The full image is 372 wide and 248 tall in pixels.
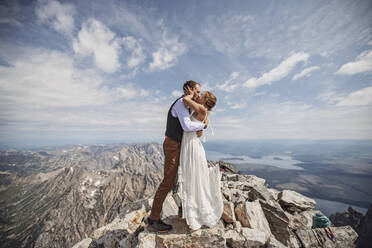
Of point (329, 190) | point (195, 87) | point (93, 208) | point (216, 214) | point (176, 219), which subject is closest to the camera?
point (195, 87)

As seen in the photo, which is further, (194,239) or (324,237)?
(324,237)

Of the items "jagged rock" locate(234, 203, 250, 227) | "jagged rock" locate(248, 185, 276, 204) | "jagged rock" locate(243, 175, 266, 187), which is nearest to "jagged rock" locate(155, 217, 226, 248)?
"jagged rock" locate(234, 203, 250, 227)

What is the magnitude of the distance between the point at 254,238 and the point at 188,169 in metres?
3.78

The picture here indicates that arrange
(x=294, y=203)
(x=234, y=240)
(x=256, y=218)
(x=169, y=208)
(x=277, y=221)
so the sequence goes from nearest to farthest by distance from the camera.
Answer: (x=234, y=240)
(x=169, y=208)
(x=256, y=218)
(x=277, y=221)
(x=294, y=203)

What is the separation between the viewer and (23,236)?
5906 inches

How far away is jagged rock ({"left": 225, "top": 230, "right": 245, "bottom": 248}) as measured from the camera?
17.8ft

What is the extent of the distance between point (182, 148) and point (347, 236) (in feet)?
31.7

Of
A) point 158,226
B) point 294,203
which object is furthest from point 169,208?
point 294,203

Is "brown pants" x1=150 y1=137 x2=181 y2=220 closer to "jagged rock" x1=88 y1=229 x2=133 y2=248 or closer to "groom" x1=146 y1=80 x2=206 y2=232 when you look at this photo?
"groom" x1=146 y1=80 x2=206 y2=232

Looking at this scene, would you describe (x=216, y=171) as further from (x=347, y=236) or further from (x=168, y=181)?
(x=347, y=236)

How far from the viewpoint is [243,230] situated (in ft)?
19.3

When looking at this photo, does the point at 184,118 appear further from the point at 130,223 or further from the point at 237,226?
the point at 130,223

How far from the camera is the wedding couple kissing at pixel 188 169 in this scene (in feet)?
16.2

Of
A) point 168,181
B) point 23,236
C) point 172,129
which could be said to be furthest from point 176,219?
point 23,236
